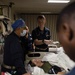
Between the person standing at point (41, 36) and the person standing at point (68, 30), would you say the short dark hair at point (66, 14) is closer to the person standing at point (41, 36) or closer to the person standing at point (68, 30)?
the person standing at point (68, 30)

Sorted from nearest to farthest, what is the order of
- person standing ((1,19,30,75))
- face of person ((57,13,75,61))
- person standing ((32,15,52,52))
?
face of person ((57,13,75,61))
person standing ((1,19,30,75))
person standing ((32,15,52,52))

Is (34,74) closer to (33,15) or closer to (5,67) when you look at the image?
(5,67)

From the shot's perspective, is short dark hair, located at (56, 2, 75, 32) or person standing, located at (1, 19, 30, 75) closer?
short dark hair, located at (56, 2, 75, 32)

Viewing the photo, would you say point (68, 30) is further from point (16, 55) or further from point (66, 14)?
point (16, 55)

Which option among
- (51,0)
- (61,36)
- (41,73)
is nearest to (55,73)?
(41,73)

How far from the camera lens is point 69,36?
0.54 metres

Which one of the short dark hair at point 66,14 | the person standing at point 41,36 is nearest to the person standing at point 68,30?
the short dark hair at point 66,14

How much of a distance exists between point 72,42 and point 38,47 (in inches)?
113

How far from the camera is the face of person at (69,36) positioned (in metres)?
0.53

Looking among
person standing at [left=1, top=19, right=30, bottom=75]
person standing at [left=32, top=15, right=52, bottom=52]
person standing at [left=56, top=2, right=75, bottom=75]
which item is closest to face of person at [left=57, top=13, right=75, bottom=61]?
person standing at [left=56, top=2, right=75, bottom=75]

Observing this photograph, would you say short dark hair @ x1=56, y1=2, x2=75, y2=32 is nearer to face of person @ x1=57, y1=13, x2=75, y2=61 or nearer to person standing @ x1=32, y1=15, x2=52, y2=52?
face of person @ x1=57, y1=13, x2=75, y2=61

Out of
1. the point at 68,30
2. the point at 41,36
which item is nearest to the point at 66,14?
the point at 68,30

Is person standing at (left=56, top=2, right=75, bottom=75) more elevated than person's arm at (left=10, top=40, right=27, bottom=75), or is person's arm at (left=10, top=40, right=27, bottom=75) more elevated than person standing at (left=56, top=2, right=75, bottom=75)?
person standing at (left=56, top=2, right=75, bottom=75)

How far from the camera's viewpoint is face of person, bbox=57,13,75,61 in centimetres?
53
